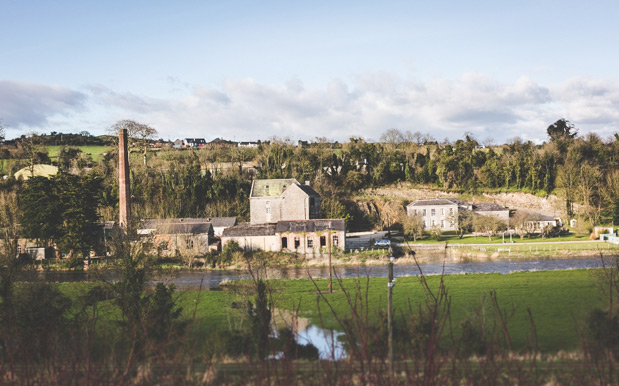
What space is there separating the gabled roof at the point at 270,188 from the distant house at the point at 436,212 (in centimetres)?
→ 1470

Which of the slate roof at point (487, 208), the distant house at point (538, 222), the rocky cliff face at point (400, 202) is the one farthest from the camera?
the rocky cliff face at point (400, 202)

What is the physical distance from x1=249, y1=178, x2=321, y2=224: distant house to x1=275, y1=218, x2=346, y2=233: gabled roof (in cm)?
692

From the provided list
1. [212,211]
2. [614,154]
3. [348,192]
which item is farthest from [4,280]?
[614,154]

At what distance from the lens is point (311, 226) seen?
4659cm

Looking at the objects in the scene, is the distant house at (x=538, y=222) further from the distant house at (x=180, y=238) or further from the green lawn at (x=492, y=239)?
the distant house at (x=180, y=238)

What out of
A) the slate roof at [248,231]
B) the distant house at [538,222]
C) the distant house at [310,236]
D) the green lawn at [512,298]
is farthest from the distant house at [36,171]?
the distant house at [538,222]

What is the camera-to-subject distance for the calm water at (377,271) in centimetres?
3594

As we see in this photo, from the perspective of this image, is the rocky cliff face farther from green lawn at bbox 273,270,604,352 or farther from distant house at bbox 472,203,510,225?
green lawn at bbox 273,270,604,352

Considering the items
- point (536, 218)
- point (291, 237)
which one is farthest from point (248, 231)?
point (536, 218)

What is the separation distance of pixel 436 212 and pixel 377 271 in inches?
948

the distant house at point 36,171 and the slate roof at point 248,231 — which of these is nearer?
the slate roof at point 248,231

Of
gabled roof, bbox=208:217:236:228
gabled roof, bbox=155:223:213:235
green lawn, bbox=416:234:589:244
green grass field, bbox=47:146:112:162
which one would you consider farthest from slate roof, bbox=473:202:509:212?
green grass field, bbox=47:146:112:162

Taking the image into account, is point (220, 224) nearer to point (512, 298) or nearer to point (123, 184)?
point (123, 184)

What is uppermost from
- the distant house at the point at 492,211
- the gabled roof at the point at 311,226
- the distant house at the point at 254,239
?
the distant house at the point at 492,211
